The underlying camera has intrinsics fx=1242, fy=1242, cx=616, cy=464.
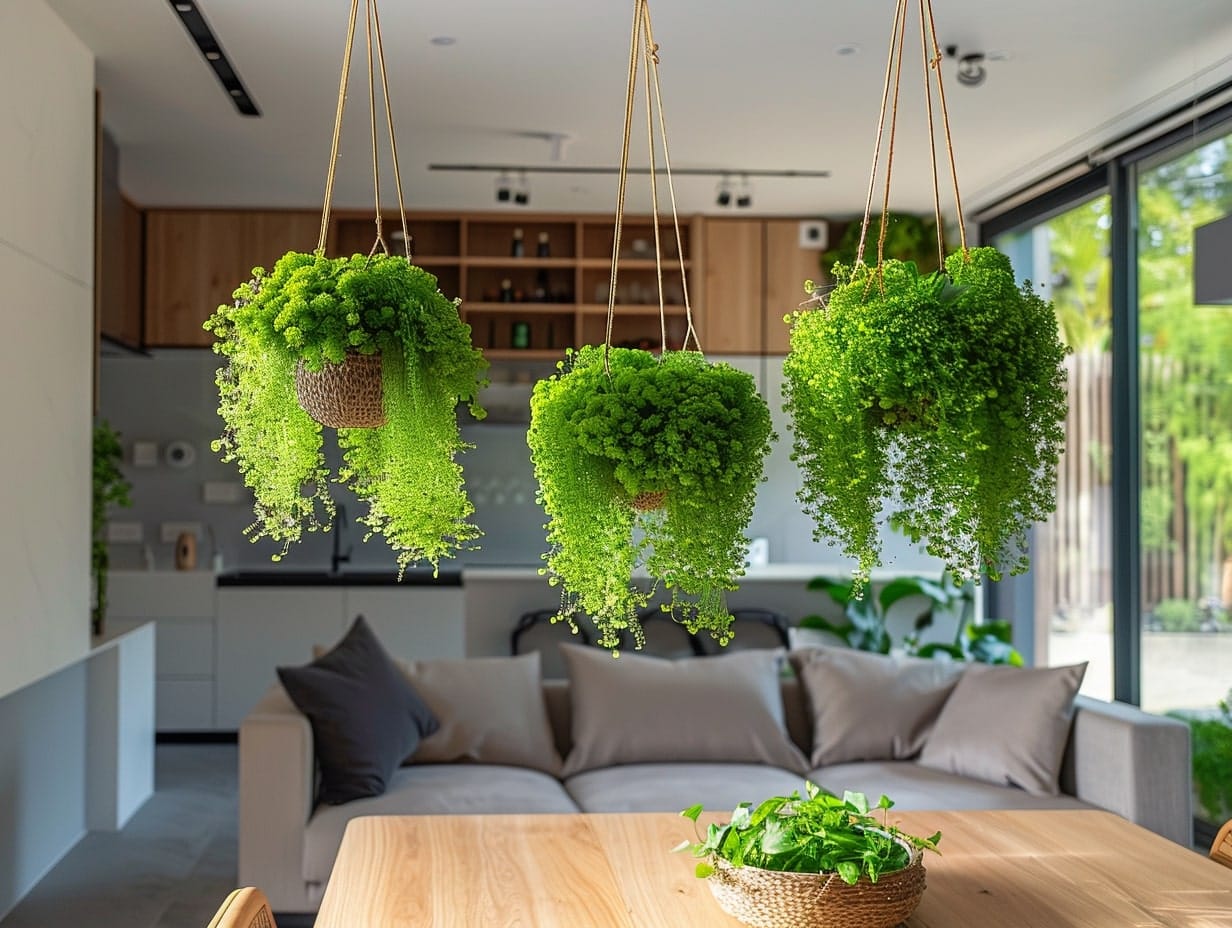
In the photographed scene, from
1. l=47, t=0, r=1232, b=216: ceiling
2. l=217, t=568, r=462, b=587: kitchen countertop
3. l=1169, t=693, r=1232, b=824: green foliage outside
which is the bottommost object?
l=1169, t=693, r=1232, b=824: green foliage outside

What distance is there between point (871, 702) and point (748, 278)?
10.1 ft

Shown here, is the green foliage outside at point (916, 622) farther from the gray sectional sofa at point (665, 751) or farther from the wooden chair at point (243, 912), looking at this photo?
the wooden chair at point (243, 912)

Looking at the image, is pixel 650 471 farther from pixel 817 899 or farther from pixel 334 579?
pixel 334 579

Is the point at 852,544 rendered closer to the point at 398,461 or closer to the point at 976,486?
the point at 976,486

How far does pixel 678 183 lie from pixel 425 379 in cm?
408

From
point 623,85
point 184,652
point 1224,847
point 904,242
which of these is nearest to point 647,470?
point 1224,847

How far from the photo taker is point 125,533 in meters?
6.81

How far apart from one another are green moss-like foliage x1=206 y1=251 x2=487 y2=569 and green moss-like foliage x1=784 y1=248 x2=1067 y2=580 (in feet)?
1.77

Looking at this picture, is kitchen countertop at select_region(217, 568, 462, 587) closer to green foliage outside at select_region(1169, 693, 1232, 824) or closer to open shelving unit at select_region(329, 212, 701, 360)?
open shelving unit at select_region(329, 212, 701, 360)

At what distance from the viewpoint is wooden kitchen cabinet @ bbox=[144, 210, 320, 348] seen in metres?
6.47

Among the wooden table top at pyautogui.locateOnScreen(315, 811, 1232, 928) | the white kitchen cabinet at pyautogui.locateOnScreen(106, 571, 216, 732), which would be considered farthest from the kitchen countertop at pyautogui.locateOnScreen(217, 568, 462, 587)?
the wooden table top at pyautogui.locateOnScreen(315, 811, 1232, 928)

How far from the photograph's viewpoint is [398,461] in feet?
6.35

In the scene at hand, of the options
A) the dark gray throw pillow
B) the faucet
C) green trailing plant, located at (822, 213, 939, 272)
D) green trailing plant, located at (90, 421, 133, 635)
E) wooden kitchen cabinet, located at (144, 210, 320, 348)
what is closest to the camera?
the dark gray throw pillow

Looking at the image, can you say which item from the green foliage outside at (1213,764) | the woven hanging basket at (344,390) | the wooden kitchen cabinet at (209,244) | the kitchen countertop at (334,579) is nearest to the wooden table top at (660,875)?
Answer: the woven hanging basket at (344,390)
